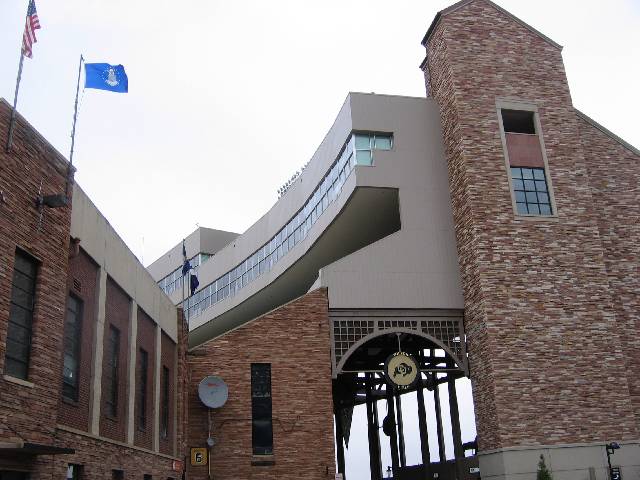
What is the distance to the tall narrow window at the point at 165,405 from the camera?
22367 mm

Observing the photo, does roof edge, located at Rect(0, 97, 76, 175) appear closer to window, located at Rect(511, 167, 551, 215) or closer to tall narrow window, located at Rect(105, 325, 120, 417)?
tall narrow window, located at Rect(105, 325, 120, 417)

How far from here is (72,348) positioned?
14.9 meters

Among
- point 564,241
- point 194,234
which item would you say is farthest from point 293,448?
point 194,234

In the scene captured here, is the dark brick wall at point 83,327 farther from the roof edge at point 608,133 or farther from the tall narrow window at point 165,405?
the roof edge at point 608,133

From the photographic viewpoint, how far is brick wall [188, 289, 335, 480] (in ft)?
77.7

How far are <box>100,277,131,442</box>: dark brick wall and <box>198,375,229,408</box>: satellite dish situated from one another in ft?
17.7

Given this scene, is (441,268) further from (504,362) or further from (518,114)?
(518,114)

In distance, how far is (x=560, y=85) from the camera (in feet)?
93.9

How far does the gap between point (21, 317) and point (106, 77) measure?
20.3 ft

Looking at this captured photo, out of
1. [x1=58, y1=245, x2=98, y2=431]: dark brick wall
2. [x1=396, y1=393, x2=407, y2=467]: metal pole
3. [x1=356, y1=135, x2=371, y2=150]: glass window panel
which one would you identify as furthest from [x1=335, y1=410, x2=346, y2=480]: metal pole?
[x1=58, y1=245, x2=98, y2=431]: dark brick wall

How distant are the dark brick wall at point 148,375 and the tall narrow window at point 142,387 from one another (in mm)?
64

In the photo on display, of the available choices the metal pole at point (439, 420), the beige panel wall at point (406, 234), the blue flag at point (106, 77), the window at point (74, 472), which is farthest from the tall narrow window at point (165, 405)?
the metal pole at point (439, 420)

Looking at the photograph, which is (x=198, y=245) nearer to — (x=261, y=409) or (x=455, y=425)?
(x=455, y=425)

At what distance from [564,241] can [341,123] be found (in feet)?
31.9
